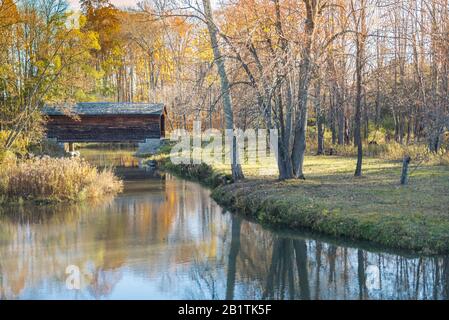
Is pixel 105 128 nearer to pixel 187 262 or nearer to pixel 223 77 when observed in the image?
pixel 223 77

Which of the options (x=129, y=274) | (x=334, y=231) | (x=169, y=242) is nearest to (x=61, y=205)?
(x=169, y=242)

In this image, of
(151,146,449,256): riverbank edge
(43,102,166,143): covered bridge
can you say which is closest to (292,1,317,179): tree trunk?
(151,146,449,256): riverbank edge

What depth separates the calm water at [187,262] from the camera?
25.6ft

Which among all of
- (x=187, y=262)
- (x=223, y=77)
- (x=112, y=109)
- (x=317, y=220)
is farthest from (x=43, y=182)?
(x=112, y=109)

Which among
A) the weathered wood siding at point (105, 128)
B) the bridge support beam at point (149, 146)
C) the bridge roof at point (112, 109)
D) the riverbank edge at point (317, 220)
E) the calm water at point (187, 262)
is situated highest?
the bridge roof at point (112, 109)

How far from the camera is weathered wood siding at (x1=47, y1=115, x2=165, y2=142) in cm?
3055

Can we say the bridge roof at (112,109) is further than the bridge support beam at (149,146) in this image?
No

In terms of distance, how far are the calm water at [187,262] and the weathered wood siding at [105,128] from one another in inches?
676

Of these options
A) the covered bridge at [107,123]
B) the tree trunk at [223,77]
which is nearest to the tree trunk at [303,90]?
the tree trunk at [223,77]

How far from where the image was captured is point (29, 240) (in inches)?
441

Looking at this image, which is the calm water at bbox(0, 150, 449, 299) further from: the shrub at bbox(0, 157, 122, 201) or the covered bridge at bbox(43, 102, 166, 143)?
the covered bridge at bbox(43, 102, 166, 143)

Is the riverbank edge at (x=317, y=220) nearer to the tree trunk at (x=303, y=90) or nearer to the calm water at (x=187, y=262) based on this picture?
the calm water at (x=187, y=262)

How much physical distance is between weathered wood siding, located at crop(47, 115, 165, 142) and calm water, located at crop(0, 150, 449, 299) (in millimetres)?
17163
